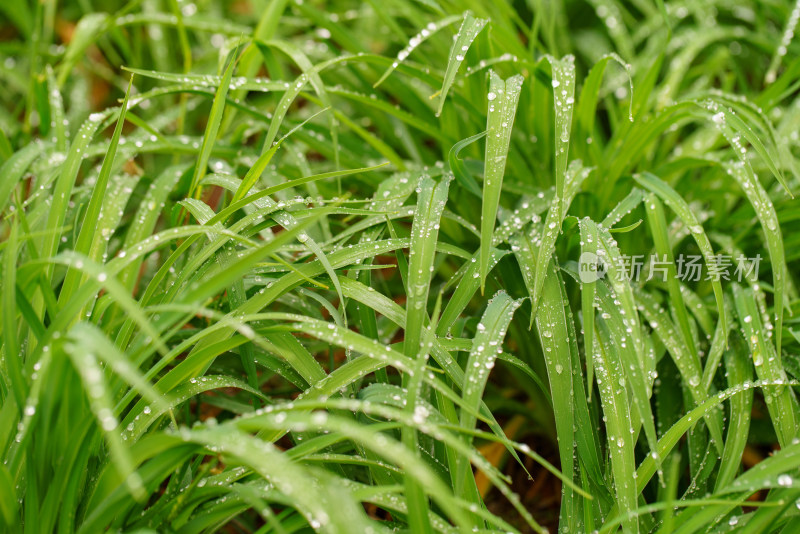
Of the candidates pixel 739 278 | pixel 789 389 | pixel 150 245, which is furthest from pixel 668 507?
pixel 150 245

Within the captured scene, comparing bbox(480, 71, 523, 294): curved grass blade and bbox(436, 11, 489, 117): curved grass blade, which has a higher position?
bbox(436, 11, 489, 117): curved grass blade

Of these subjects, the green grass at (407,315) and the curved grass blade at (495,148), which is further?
the curved grass blade at (495,148)

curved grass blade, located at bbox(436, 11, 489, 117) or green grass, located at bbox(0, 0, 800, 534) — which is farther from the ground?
curved grass blade, located at bbox(436, 11, 489, 117)

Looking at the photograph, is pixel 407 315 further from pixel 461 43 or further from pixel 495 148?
pixel 461 43

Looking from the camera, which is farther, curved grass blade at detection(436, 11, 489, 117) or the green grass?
curved grass blade at detection(436, 11, 489, 117)

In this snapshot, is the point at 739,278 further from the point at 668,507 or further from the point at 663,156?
the point at 668,507

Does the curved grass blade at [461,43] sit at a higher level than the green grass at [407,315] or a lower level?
higher

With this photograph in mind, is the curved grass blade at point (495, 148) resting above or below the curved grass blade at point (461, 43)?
below

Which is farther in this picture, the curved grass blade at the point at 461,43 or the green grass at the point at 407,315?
the curved grass blade at the point at 461,43
